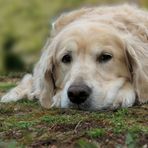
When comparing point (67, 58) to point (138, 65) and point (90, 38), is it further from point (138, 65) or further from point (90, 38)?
point (138, 65)

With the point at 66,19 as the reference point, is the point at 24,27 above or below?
above

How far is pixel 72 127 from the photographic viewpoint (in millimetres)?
5637

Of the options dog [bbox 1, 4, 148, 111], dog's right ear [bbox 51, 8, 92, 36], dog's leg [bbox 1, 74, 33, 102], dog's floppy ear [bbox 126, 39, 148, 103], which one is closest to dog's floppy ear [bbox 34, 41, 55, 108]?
dog [bbox 1, 4, 148, 111]

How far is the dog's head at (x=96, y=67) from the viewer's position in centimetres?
655

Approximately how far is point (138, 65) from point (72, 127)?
1646mm

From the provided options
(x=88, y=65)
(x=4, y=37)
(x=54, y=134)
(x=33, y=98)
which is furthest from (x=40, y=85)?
(x=4, y=37)

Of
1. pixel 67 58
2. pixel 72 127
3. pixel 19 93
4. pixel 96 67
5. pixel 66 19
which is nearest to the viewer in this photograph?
pixel 72 127

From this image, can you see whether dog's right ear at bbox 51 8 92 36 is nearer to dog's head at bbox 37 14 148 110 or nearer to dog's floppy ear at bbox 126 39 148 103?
dog's head at bbox 37 14 148 110

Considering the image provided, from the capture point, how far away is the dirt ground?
5020mm

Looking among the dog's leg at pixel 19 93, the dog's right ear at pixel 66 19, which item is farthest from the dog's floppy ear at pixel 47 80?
the dog's leg at pixel 19 93

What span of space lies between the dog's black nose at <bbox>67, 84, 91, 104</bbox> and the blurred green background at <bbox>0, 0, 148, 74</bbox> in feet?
45.4

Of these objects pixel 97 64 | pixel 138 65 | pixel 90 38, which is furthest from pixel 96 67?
pixel 138 65


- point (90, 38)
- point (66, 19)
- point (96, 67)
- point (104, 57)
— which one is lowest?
point (96, 67)

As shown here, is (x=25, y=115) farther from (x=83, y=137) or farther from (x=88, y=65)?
(x=83, y=137)
